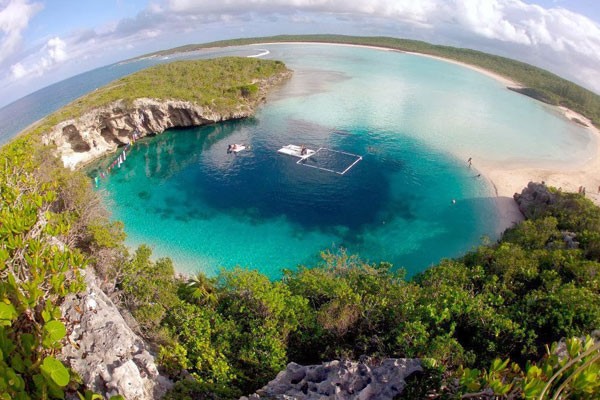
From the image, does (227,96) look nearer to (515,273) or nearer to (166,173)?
(166,173)

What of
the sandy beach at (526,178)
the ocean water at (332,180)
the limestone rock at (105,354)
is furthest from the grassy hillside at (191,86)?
the sandy beach at (526,178)

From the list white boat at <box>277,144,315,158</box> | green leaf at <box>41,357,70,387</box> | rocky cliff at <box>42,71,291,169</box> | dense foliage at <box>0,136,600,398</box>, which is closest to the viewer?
green leaf at <box>41,357,70,387</box>

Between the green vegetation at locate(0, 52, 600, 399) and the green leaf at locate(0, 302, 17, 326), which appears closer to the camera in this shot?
the green leaf at locate(0, 302, 17, 326)

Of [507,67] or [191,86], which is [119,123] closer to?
[191,86]

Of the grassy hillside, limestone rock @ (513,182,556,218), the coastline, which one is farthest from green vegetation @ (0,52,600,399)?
the grassy hillside

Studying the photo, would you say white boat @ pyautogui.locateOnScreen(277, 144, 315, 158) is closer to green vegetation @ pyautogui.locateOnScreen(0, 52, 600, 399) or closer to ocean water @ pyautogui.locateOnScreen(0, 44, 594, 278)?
ocean water @ pyautogui.locateOnScreen(0, 44, 594, 278)

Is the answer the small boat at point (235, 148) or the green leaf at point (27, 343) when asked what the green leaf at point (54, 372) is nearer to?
the green leaf at point (27, 343)

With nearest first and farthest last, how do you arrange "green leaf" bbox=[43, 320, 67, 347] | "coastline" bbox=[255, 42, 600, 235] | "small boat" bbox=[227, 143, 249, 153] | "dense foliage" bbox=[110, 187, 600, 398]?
"green leaf" bbox=[43, 320, 67, 347], "dense foliage" bbox=[110, 187, 600, 398], "coastline" bbox=[255, 42, 600, 235], "small boat" bbox=[227, 143, 249, 153]
